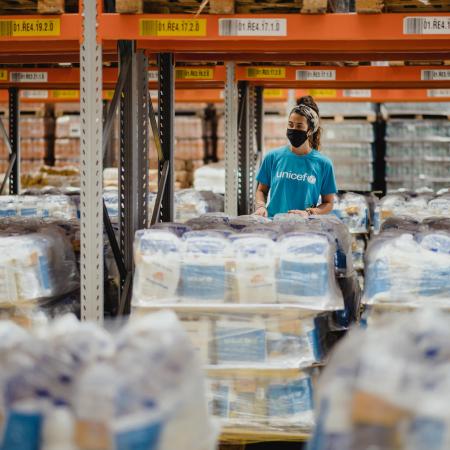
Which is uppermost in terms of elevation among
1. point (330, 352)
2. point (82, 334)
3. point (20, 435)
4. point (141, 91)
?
point (141, 91)

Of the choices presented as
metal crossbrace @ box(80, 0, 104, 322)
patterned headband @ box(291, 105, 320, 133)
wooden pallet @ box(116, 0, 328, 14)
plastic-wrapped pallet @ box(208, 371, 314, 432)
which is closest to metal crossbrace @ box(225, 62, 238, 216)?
patterned headband @ box(291, 105, 320, 133)

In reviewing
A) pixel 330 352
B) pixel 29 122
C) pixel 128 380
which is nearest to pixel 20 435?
pixel 128 380

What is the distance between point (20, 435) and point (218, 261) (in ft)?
7.55

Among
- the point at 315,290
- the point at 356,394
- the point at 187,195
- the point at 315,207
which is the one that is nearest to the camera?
the point at 356,394

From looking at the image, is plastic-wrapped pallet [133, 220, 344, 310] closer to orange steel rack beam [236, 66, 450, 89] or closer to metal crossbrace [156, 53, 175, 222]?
metal crossbrace [156, 53, 175, 222]

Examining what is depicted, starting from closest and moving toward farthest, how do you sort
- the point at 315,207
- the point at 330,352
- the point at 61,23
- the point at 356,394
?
the point at 356,394 → the point at 330,352 → the point at 61,23 → the point at 315,207

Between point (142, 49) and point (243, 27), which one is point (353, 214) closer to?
point (142, 49)

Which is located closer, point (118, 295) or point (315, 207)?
point (118, 295)

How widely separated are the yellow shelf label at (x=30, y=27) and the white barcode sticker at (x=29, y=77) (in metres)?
4.15

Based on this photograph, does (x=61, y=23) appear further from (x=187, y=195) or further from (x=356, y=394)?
(x=187, y=195)

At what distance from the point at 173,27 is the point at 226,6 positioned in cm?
32

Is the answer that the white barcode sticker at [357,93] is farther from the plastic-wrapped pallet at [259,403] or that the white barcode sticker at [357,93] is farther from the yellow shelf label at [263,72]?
the plastic-wrapped pallet at [259,403]

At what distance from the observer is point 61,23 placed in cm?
539

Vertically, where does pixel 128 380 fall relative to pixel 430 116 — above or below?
below
